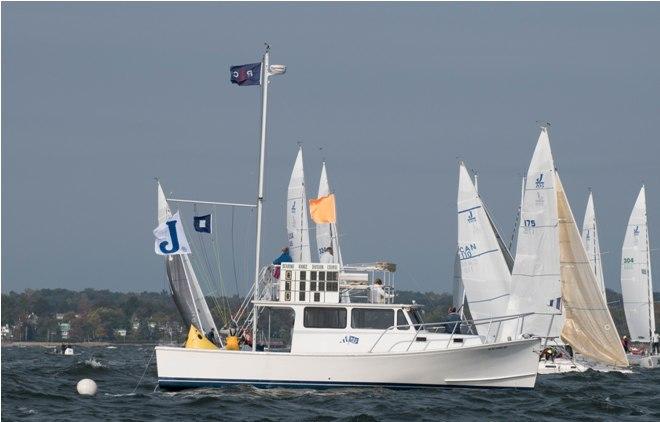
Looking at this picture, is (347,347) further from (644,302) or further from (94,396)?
(644,302)

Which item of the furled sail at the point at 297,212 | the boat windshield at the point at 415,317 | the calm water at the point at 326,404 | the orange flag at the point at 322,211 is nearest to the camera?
the calm water at the point at 326,404

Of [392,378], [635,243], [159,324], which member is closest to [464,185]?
[392,378]

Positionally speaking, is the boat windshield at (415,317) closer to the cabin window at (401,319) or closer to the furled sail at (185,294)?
the cabin window at (401,319)

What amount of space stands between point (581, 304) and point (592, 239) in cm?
1933

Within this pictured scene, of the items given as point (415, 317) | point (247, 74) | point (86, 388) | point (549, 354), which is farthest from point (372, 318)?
point (549, 354)

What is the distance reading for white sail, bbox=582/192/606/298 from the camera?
70125 millimetres

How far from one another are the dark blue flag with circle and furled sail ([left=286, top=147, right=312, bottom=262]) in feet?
82.8

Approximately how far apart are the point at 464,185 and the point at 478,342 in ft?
49.8

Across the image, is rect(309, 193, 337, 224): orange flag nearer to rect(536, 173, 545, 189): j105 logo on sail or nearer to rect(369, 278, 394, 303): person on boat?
rect(369, 278, 394, 303): person on boat

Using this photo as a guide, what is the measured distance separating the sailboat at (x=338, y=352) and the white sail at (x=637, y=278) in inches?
1358

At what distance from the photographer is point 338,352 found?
3528 centimetres

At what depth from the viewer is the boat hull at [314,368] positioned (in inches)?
1366

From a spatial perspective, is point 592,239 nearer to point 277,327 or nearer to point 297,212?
point 297,212

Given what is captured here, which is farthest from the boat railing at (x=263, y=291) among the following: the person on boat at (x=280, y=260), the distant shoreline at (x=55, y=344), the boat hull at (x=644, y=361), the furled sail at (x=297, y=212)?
the distant shoreline at (x=55, y=344)
